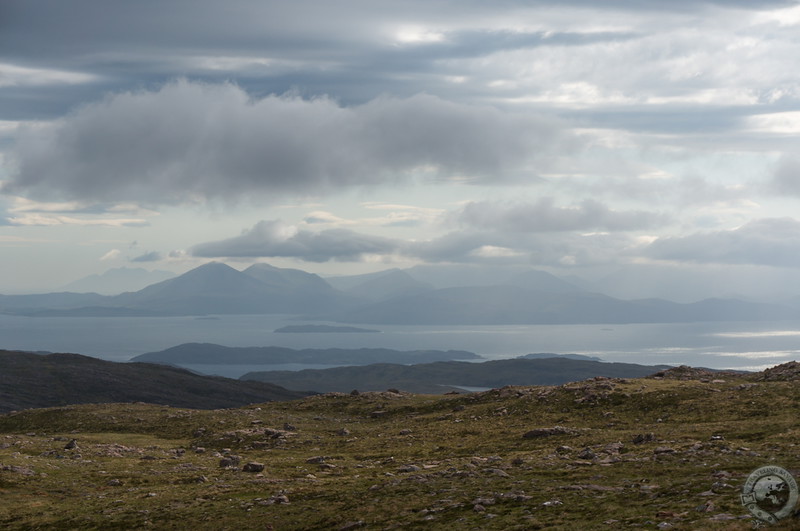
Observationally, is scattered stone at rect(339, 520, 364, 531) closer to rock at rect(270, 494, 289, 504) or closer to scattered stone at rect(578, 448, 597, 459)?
rock at rect(270, 494, 289, 504)

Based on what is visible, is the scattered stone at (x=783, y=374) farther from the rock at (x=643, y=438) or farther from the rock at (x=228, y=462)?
the rock at (x=228, y=462)

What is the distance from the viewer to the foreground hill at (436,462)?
30.8 meters

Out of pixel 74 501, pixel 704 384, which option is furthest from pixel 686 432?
pixel 74 501

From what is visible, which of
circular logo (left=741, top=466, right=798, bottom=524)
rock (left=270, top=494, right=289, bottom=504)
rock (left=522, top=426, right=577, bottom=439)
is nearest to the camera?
circular logo (left=741, top=466, right=798, bottom=524)

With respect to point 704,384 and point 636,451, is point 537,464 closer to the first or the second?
point 636,451

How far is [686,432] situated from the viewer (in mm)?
50812

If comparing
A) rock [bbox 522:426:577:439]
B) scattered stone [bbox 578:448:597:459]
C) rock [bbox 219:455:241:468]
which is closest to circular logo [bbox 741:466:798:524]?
scattered stone [bbox 578:448:597:459]

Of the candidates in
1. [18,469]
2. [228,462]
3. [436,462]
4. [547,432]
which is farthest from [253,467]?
[547,432]

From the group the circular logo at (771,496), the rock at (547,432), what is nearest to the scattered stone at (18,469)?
the rock at (547,432)

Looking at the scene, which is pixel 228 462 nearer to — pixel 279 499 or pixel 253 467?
pixel 253 467

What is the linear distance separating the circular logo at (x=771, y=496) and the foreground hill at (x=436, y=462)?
24.1 inches

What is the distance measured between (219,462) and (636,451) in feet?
118

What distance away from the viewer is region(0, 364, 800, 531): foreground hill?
101 ft

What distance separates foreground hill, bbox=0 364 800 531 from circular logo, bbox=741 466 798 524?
61 cm
